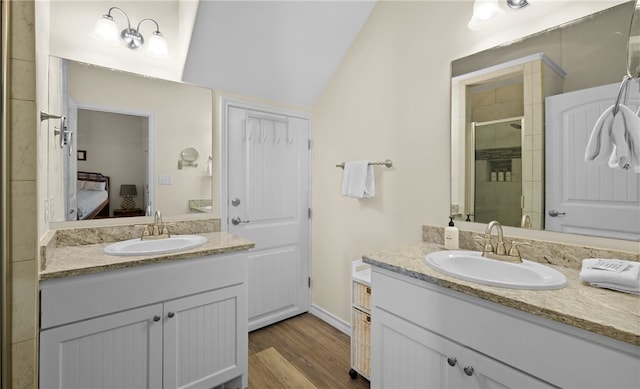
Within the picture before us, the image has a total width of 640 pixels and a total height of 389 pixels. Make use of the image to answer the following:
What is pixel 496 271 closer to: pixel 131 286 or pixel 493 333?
pixel 493 333

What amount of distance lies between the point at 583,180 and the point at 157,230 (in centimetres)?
224

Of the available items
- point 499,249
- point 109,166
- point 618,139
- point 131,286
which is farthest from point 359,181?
point 109,166

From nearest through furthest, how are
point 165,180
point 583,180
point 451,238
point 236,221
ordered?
1. point 583,180
2. point 451,238
3. point 165,180
4. point 236,221

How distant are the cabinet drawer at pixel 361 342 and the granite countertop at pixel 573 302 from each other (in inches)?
25.7

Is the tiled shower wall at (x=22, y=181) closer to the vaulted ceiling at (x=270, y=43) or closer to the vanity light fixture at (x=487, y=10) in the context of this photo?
the vaulted ceiling at (x=270, y=43)

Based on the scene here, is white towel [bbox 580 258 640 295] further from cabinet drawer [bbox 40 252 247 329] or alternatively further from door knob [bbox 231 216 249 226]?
door knob [bbox 231 216 249 226]

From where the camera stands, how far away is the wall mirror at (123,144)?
65.1 inches

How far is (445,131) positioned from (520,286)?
992 millimetres

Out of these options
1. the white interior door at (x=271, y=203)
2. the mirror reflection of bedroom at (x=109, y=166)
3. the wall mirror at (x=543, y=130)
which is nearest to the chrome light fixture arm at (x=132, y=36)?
the mirror reflection of bedroom at (x=109, y=166)

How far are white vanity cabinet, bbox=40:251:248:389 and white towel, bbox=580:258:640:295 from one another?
61.8 inches

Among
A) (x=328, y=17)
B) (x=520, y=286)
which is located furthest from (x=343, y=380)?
(x=328, y=17)

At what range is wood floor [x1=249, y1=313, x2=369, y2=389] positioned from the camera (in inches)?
71.4

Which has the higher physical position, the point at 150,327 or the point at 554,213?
the point at 554,213

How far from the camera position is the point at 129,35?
1.87 m
